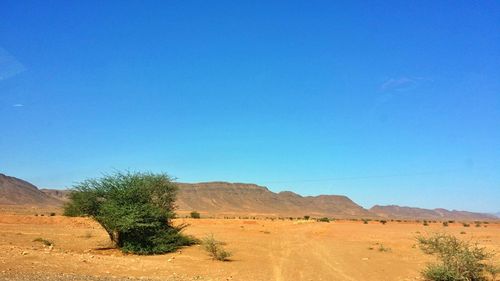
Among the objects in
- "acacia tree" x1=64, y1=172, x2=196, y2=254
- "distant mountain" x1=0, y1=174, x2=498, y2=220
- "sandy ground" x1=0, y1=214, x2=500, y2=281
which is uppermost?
"distant mountain" x1=0, y1=174, x2=498, y2=220

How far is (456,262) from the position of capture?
1670 cm

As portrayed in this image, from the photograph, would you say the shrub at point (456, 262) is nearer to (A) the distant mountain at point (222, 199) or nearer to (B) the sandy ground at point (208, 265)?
(B) the sandy ground at point (208, 265)

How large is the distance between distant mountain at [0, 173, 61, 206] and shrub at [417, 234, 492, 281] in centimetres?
14257

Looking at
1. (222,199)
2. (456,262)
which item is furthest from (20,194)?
(456,262)

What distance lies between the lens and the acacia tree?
86.6ft

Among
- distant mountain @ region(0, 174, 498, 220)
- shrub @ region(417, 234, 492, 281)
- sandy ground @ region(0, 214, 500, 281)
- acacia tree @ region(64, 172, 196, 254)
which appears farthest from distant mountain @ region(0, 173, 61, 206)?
shrub @ region(417, 234, 492, 281)

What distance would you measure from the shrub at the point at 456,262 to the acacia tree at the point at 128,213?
15.2 metres

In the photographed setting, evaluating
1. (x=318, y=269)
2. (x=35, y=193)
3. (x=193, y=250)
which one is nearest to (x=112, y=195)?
(x=193, y=250)

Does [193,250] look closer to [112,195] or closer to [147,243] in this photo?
[147,243]

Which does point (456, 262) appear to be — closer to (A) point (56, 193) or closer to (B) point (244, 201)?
(B) point (244, 201)

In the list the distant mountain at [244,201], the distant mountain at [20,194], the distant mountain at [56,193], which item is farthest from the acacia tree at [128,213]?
the distant mountain at [56,193]

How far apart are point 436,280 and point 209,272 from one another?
8.96 m

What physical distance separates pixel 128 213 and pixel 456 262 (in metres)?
17.1

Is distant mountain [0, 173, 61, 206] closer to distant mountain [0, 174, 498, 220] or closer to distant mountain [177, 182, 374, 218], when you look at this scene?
distant mountain [0, 174, 498, 220]
